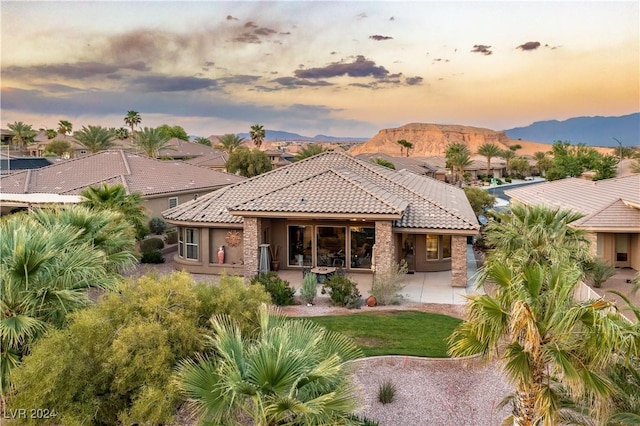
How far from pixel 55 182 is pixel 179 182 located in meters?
9.11

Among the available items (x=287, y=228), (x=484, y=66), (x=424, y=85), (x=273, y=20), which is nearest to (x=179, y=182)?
(x=273, y=20)

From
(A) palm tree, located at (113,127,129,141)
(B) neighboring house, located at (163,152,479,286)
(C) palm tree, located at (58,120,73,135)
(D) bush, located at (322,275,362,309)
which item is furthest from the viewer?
(C) palm tree, located at (58,120,73,135)

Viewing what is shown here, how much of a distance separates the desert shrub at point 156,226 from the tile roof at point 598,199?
24751 mm

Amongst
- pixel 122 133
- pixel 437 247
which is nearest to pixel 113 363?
pixel 437 247

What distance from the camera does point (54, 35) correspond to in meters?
21.6

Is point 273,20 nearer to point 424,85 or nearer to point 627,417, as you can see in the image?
point 627,417

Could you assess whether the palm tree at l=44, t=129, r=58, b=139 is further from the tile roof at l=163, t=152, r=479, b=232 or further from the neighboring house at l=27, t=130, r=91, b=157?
the tile roof at l=163, t=152, r=479, b=232

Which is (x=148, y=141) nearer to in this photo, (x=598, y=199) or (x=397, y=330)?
(x=598, y=199)

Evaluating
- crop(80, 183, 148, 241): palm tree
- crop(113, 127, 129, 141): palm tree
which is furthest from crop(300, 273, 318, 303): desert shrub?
crop(113, 127, 129, 141): palm tree

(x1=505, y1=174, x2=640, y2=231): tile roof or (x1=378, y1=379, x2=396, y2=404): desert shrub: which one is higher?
(x1=505, y1=174, x2=640, y2=231): tile roof

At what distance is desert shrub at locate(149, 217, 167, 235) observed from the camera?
3189cm

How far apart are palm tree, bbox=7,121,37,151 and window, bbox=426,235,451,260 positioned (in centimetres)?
8964

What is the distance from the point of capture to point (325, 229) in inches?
893

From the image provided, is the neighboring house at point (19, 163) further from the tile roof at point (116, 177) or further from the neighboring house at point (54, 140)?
the neighboring house at point (54, 140)
